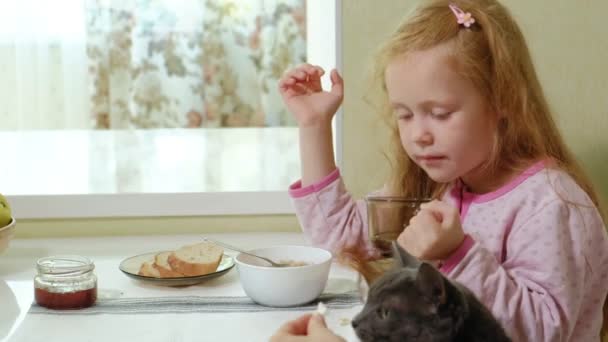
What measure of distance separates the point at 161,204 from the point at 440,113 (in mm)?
690

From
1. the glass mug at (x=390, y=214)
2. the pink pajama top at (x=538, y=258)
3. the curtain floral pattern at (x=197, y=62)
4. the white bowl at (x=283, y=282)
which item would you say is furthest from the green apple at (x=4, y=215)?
the curtain floral pattern at (x=197, y=62)

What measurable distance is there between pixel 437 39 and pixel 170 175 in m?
2.10

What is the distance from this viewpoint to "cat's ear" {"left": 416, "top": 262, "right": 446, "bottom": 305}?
729 mm

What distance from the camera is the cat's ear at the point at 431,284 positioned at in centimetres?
73

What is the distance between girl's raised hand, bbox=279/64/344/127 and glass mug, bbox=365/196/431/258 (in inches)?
7.6

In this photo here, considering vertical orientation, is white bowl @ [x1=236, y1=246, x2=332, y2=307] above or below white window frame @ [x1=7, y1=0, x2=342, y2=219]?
below

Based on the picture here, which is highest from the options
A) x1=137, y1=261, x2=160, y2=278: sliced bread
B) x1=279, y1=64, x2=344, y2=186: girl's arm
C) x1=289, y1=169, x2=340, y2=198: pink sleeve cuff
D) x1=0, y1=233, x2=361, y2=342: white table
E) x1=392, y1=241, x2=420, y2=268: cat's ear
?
x1=279, y1=64, x2=344, y2=186: girl's arm

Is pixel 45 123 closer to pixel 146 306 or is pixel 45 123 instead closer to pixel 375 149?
pixel 375 149

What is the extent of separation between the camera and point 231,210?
151 cm

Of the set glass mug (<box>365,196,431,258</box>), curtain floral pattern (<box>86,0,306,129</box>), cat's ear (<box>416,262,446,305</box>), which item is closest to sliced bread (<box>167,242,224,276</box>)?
glass mug (<box>365,196,431,258</box>)

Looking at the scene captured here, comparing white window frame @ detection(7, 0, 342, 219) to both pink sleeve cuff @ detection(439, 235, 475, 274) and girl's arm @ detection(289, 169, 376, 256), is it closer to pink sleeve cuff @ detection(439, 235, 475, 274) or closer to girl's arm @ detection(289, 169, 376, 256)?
girl's arm @ detection(289, 169, 376, 256)

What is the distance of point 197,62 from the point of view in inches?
145

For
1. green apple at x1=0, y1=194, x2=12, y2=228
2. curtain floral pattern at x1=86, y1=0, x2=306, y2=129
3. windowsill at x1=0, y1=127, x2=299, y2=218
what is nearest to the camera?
green apple at x1=0, y1=194, x2=12, y2=228

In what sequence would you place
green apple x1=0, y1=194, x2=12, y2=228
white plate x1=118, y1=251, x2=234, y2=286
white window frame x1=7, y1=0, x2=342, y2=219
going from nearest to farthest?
white plate x1=118, y1=251, x2=234, y2=286 < green apple x1=0, y1=194, x2=12, y2=228 < white window frame x1=7, y1=0, x2=342, y2=219
